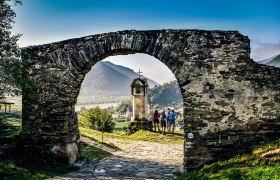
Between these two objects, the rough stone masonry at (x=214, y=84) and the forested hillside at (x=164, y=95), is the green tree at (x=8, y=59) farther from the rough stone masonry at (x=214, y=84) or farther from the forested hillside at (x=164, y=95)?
the forested hillside at (x=164, y=95)

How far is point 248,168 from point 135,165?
3.81m

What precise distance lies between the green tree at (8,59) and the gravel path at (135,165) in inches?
114

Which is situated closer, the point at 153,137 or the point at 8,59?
the point at 8,59

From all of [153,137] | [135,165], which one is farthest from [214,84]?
[153,137]

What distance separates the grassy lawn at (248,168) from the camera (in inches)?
259

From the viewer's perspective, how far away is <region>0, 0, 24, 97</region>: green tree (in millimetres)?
8641

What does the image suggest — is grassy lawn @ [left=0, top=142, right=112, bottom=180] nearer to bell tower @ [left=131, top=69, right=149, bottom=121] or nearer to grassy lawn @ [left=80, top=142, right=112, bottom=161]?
grassy lawn @ [left=80, top=142, right=112, bottom=161]

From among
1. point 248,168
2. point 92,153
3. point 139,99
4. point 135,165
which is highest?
point 139,99

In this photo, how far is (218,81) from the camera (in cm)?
849

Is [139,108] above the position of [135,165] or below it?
above

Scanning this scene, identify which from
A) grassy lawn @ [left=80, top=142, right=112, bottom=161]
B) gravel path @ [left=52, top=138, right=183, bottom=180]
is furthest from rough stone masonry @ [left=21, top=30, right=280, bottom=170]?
grassy lawn @ [left=80, top=142, right=112, bottom=161]

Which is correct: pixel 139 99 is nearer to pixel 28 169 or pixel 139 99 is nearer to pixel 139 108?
pixel 139 108

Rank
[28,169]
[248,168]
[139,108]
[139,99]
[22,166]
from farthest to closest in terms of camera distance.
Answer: [139,99], [139,108], [22,166], [28,169], [248,168]

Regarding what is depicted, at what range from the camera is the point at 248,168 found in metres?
7.08
